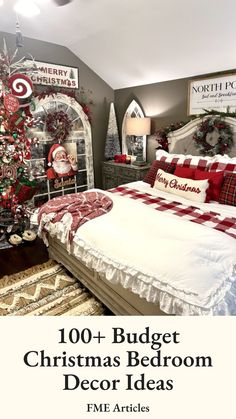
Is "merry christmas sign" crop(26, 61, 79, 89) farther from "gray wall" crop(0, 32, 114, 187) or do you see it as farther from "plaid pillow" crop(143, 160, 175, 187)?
"plaid pillow" crop(143, 160, 175, 187)

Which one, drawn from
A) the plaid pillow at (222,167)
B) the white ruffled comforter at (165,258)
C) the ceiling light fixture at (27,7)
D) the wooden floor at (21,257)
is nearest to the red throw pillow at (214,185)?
the plaid pillow at (222,167)

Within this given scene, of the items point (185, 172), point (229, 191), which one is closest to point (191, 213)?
point (229, 191)

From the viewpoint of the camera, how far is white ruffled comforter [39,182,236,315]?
1301 millimetres

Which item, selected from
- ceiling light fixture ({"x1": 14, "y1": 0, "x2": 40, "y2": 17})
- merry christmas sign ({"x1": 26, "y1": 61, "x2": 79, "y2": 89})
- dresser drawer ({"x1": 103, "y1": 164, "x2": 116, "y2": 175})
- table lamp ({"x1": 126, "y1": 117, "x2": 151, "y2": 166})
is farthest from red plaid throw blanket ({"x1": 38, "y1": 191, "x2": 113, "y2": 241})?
merry christmas sign ({"x1": 26, "y1": 61, "x2": 79, "y2": 89})

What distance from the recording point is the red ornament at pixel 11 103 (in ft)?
9.58

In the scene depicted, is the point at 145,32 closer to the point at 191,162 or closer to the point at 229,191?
the point at 191,162

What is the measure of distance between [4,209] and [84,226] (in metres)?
1.71

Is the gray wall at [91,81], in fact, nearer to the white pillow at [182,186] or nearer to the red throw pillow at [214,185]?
the white pillow at [182,186]

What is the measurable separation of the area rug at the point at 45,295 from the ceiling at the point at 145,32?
2403 mm

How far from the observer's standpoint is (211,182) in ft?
8.43

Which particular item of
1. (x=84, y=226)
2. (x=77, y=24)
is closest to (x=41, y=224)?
(x=84, y=226)

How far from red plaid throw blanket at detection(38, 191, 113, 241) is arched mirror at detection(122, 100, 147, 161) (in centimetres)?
192

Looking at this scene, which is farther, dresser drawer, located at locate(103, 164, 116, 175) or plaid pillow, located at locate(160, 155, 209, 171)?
dresser drawer, located at locate(103, 164, 116, 175)
